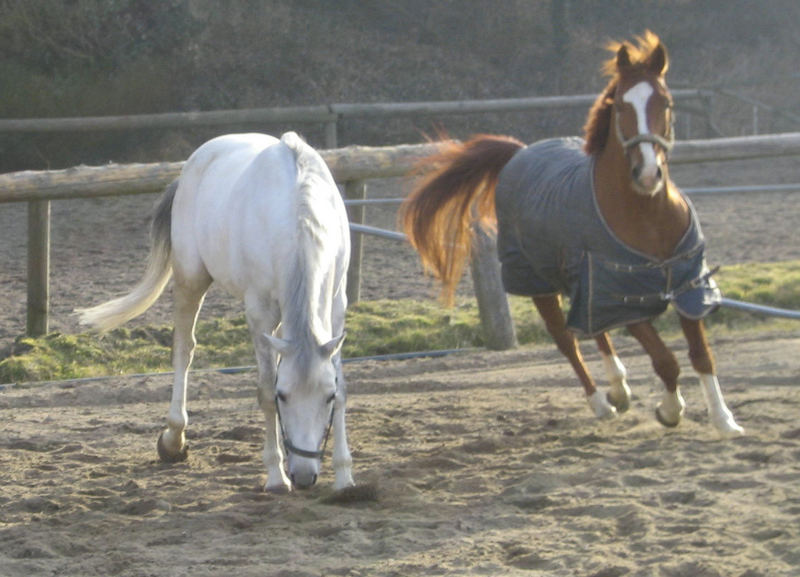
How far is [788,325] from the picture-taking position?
7680mm

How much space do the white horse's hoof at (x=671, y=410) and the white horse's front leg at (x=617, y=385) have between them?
1.47 feet

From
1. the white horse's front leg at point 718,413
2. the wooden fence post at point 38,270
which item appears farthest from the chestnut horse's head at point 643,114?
the wooden fence post at point 38,270

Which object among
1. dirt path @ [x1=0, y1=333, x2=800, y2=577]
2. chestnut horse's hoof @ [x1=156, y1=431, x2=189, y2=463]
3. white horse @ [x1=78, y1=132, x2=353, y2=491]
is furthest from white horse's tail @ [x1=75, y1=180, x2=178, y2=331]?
chestnut horse's hoof @ [x1=156, y1=431, x2=189, y2=463]

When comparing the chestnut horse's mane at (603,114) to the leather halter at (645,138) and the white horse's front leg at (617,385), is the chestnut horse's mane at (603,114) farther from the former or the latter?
the white horse's front leg at (617,385)

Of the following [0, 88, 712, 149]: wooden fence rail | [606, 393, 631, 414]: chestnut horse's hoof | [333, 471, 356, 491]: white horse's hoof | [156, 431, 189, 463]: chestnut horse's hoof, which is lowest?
[156, 431, 189, 463]: chestnut horse's hoof

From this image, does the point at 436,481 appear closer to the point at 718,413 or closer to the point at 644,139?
the point at 718,413

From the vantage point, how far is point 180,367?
5.43 meters

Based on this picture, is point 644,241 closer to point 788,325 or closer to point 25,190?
point 788,325

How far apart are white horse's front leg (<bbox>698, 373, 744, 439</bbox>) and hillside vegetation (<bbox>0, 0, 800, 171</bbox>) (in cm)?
805

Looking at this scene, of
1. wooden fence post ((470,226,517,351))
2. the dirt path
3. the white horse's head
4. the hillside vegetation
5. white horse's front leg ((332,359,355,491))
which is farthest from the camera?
the hillside vegetation

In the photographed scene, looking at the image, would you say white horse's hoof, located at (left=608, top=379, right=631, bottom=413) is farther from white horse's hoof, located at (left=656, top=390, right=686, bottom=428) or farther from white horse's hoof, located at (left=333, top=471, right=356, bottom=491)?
white horse's hoof, located at (left=333, top=471, right=356, bottom=491)

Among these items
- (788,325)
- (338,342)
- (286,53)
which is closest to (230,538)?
(338,342)

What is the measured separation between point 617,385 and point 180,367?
2.06 metres

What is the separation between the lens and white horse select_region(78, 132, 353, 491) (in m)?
4.06
